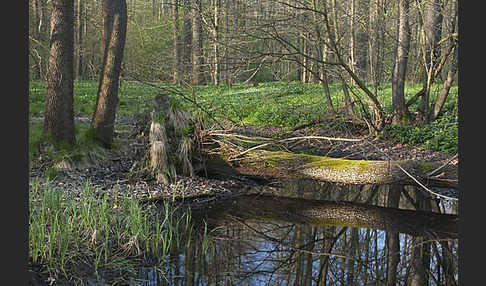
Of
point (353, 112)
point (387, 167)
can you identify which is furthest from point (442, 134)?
point (387, 167)

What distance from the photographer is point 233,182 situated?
8.02 metres

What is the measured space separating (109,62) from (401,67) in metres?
7.56

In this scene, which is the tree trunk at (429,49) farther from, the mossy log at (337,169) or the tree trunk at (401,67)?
the mossy log at (337,169)

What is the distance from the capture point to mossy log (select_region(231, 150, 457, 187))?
6.82m

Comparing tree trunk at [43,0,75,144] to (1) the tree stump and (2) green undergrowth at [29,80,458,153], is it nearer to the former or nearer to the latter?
(2) green undergrowth at [29,80,458,153]

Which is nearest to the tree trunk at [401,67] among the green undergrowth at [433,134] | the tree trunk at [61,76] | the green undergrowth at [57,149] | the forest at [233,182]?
the forest at [233,182]

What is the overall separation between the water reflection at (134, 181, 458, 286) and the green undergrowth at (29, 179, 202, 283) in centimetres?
26

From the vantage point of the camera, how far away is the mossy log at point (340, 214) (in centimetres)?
585

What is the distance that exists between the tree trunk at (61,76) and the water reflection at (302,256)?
3299 millimetres

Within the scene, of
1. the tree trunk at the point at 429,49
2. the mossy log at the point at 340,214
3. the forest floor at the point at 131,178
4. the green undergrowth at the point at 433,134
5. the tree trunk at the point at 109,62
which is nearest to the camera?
the mossy log at the point at 340,214

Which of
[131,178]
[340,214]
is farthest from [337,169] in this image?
[131,178]

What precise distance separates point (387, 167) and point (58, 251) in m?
4.98

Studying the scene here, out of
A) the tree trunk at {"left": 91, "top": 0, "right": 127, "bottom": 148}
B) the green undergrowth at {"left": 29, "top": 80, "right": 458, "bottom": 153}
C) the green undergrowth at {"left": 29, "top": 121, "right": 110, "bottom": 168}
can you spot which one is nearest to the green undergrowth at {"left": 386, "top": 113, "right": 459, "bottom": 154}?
the green undergrowth at {"left": 29, "top": 80, "right": 458, "bottom": 153}

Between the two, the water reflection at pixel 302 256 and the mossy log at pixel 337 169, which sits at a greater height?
the mossy log at pixel 337 169
